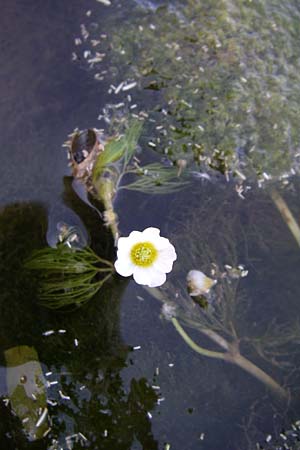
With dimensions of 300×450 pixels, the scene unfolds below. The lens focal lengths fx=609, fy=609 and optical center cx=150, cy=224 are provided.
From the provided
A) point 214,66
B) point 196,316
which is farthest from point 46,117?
point 196,316

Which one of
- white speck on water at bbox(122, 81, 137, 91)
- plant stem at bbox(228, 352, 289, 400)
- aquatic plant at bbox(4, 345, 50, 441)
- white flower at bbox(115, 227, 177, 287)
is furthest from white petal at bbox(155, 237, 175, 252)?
white speck on water at bbox(122, 81, 137, 91)

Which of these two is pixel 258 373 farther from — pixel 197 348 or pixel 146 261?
pixel 146 261

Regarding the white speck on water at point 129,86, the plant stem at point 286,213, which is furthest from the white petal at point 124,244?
the white speck on water at point 129,86

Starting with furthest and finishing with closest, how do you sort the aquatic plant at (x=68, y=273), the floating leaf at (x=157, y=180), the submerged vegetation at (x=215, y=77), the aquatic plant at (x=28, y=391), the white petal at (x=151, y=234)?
the submerged vegetation at (x=215, y=77), the floating leaf at (x=157, y=180), the aquatic plant at (x=68, y=273), the aquatic plant at (x=28, y=391), the white petal at (x=151, y=234)

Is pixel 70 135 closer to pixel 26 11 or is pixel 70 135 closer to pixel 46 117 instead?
pixel 46 117

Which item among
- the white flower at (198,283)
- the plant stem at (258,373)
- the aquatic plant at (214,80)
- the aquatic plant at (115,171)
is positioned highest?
the aquatic plant at (214,80)

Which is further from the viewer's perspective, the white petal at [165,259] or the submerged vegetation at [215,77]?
the submerged vegetation at [215,77]

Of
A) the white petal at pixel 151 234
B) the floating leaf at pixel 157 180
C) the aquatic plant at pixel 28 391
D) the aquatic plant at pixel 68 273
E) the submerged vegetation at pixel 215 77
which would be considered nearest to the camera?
the white petal at pixel 151 234

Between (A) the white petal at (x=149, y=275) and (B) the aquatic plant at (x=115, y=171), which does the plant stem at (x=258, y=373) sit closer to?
(A) the white petal at (x=149, y=275)
